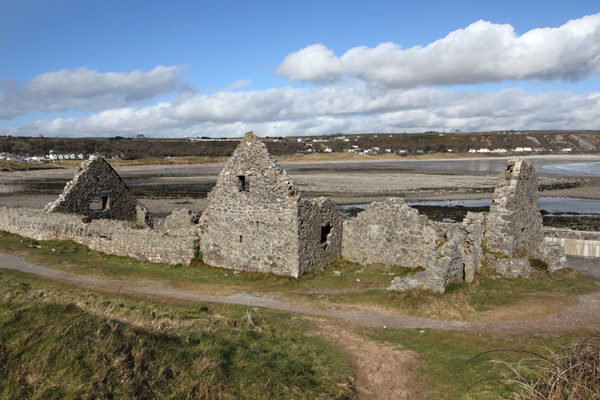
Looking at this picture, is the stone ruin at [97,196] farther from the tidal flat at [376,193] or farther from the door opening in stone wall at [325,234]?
the tidal flat at [376,193]

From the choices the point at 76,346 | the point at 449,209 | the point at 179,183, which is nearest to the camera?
the point at 76,346

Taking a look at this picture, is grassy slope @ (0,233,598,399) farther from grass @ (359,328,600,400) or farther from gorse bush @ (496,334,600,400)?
gorse bush @ (496,334,600,400)

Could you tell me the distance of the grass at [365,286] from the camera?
11.4 m

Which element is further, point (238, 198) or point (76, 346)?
point (238, 198)

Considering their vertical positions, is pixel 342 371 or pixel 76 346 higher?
pixel 76 346

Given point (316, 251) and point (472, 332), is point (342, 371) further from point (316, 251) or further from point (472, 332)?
point (316, 251)

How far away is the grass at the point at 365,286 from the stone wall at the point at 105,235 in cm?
46

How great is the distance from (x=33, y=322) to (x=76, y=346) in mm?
990

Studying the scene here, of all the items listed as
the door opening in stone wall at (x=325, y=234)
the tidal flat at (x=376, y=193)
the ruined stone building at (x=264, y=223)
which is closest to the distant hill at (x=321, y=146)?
the tidal flat at (x=376, y=193)

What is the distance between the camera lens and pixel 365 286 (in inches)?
546

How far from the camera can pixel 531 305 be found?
1150 cm

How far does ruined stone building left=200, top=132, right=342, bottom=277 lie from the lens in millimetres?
14805

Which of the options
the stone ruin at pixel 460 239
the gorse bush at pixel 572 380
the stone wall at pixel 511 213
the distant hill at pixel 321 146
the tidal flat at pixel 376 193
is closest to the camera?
the gorse bush at pixel 572 380

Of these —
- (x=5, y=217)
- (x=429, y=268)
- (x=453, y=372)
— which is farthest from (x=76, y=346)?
(x=5, y=217)
